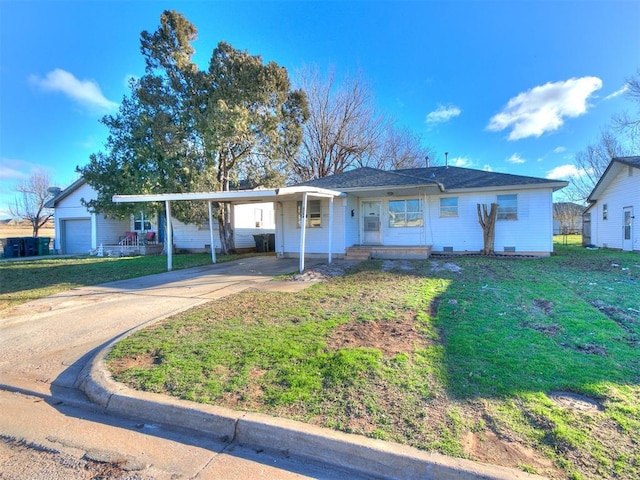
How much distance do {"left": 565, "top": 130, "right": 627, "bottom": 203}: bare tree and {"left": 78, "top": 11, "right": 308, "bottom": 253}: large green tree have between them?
99.6ft

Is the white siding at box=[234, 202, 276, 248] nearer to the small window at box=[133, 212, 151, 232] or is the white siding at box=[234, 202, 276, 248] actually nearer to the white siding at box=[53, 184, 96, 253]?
the small window at box=[133, 212, 151, 232]

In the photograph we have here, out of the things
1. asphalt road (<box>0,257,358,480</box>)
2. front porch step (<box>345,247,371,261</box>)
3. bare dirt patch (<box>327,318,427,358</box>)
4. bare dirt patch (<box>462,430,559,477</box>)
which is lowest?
asphalt road (<box>0,257,358,480</box>)

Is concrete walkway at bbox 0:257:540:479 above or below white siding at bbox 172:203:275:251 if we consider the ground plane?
below

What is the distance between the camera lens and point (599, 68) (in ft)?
56.1

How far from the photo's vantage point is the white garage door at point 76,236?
21.0m

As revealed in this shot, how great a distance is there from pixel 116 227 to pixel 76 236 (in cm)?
289

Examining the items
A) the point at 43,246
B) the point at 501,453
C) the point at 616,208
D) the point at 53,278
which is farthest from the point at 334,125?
the point at 501,453

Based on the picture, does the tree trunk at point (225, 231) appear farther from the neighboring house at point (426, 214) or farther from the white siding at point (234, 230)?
the neighboring house at point (426, 214)

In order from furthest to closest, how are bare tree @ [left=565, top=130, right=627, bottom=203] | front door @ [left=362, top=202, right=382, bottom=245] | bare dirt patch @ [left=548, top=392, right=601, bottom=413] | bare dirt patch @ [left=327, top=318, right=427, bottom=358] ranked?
bare tree @ [left=565, top=130, right=627, bottom=203] < front door @ [left=362, top=202, right=382, bottom=245] < bare dirt patch @ [left=327, top=318, right=427, bottom=358] < bare dirt patch @ [left=548, top=392, right=601, bottom=413]

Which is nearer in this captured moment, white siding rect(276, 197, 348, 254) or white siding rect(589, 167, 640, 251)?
white siding rect(276, 197, 348, 254)

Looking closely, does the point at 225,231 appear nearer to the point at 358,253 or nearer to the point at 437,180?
the point at 358,253

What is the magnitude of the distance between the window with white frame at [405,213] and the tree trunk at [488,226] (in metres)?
2.32

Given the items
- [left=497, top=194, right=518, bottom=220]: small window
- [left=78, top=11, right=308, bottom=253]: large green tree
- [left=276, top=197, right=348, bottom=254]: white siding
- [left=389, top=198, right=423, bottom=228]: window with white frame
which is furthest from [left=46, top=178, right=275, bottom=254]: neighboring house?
[left=497, top=194, right=518, bottom=220]: small window

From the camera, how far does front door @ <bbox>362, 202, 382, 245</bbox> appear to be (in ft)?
48.2
